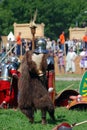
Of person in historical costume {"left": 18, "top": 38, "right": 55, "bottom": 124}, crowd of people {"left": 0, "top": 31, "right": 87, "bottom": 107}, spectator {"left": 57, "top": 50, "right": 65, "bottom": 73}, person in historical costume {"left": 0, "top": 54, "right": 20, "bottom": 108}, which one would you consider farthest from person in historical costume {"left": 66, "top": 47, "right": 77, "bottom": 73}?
person in historical costume {"left": 18, "top": 38, "right": 55, "bottom": 124}

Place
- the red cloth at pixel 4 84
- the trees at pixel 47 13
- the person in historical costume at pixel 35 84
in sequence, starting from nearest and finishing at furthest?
the person in historical costume at pixel 35 84 → the red cloth at pixel 4 84 → the trees at pixel 47 13

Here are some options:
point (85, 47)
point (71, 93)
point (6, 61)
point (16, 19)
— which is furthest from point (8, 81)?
point (16, 19)

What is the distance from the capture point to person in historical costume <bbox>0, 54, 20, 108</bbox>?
524 inches

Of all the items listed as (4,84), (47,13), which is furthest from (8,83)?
(47,13)

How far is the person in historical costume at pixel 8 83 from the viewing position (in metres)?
13.3

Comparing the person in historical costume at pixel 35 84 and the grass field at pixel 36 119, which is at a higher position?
the person in historical costume at pixel 35 84

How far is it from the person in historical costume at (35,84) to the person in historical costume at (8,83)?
2263 mm

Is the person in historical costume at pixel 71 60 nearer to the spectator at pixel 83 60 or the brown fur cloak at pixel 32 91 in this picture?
the spectator at pixel 83 60

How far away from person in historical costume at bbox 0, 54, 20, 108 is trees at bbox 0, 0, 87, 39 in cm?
4932

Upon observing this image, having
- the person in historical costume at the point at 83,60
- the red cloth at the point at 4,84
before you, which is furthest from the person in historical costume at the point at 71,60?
the red cloth at the point at 4,84

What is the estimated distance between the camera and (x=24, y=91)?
35.9 ft

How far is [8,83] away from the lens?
1372 cm

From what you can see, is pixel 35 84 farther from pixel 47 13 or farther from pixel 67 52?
pixel 47 13

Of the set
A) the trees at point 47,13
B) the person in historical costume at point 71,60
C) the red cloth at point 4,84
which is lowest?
the person in historical costume at point 71,60
